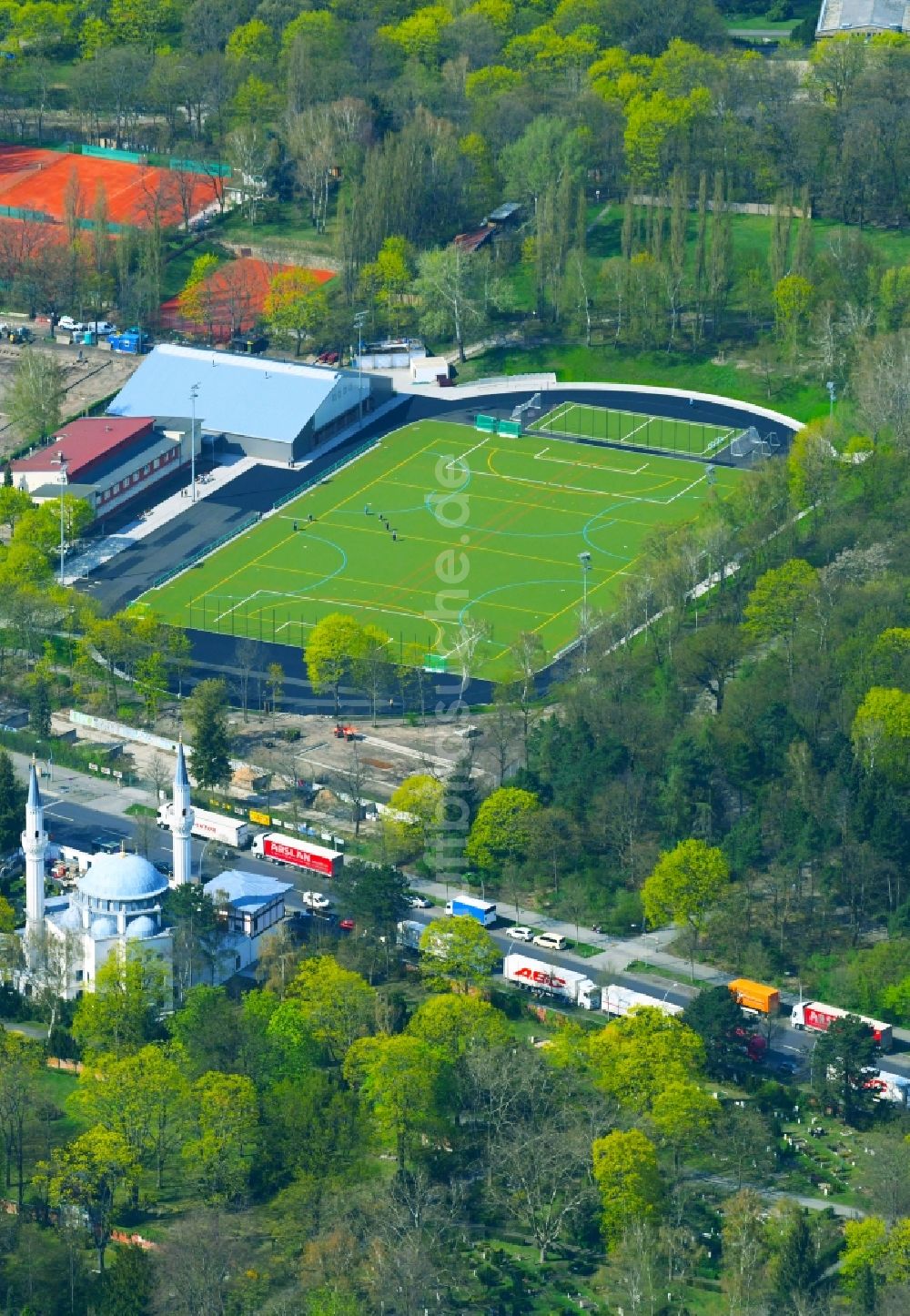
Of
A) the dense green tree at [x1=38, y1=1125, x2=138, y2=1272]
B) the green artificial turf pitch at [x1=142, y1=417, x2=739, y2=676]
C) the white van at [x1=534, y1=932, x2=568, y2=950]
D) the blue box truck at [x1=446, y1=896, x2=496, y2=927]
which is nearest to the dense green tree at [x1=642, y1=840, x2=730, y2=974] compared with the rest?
the white van at [x1=534, y1=932, x2=568, y2=950]

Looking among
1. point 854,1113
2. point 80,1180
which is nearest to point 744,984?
point 854,1113

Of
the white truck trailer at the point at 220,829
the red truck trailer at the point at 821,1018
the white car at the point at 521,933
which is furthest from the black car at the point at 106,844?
the red truck trailer at the point at 821,1018

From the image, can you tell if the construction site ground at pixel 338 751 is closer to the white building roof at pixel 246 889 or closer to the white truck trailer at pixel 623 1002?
the white building roof at pixel 246 889

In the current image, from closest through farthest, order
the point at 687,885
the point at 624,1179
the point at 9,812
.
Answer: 1. the point at 624,1179
2. the point at 687,885
3. the point at 9,812

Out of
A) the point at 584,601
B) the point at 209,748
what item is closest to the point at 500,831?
the point at 209,748

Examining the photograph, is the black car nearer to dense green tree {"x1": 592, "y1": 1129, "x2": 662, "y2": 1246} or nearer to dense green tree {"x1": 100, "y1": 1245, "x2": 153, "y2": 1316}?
dense green tree {"x1": 100, "y1": 1245, "x2": 153, "y2": 1316}

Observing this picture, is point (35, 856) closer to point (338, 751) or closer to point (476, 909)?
point (476, 909)
